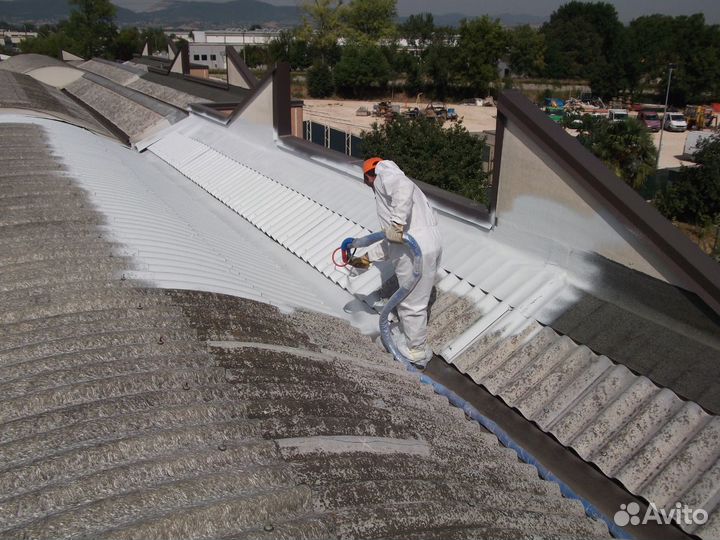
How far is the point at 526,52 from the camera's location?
259ft

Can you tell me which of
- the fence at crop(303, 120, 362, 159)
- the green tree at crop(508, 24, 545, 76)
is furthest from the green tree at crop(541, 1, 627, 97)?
the fence at crop(303, 120, 362, 159)

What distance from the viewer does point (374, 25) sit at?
9362 centimetres

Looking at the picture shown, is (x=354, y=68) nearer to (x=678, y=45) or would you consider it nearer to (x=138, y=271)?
(x=678, y=45)

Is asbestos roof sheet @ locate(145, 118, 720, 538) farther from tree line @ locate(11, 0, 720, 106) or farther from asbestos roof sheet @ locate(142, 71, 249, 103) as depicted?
tree line @ locate(11, 0, 720, 106)

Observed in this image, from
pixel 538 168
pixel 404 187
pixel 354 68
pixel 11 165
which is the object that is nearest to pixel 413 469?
pixel 404 187

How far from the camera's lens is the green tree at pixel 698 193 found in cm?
2622

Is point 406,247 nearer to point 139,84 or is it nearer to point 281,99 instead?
point 281,99

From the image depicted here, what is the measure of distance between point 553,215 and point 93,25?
75729mm

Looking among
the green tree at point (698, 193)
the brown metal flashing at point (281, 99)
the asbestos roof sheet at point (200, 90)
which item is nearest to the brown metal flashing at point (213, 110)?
the asbestos roof sheet at point (200, 90)

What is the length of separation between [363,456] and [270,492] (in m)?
0.66

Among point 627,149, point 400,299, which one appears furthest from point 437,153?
point 400,299

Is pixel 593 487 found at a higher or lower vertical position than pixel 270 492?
lower

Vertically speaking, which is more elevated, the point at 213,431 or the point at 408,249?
the point at 408,249

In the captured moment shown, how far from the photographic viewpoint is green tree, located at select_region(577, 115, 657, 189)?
24.8 meters
